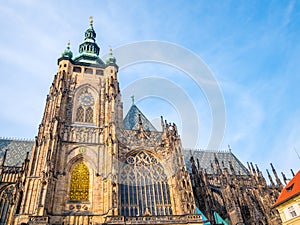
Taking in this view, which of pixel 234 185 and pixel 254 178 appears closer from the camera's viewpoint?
pixel 234 185

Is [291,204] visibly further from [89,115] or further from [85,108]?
[85,108]

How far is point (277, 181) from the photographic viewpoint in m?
34.2

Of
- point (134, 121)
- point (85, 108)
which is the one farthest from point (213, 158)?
point (85, 108)

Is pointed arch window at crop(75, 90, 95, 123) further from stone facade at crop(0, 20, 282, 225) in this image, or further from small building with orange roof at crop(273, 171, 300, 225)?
small building with orange roof at crop(273, 171, 300, 225)

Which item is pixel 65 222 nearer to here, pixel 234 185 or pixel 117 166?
pixel 117 166

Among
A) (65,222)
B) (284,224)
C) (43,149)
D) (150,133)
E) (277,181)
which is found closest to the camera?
(65,222)

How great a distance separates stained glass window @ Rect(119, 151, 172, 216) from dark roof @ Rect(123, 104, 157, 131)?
179 inches

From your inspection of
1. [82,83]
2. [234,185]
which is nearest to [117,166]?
[82,83]

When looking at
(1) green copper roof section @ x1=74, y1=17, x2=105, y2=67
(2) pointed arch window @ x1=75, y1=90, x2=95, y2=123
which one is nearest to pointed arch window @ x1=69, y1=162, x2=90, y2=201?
(2) pointed arch window @ x1=75, y1=90, x2=95, y2=123

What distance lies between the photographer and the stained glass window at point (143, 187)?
21.2 metres

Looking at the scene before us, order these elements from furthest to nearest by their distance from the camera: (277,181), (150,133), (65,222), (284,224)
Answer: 1. (277,181)
2. (150,133)
3. (284,224)
4. (65,222)

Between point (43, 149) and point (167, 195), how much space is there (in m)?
12.1

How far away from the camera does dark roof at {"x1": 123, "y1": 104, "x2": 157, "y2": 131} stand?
28.7 m

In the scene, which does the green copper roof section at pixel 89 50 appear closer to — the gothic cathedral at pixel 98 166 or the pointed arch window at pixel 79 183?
the gothic cathedral at pixel 98 166
